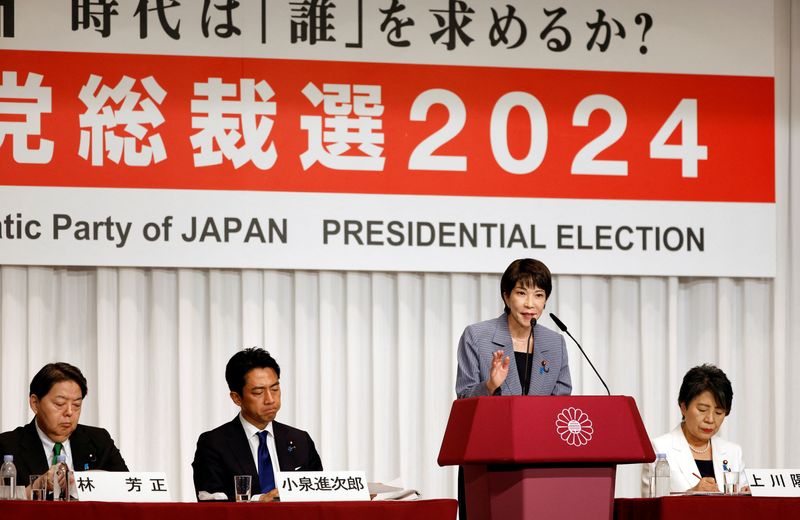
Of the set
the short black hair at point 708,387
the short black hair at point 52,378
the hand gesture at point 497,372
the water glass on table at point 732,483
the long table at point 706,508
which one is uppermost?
the hand gesture at point 497,372

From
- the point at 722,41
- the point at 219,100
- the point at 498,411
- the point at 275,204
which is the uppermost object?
the point at 722,41

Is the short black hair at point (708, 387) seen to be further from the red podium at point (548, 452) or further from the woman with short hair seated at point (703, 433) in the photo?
the red podium at point (548, 452)

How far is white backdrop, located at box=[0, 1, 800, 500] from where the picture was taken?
14.7 ft

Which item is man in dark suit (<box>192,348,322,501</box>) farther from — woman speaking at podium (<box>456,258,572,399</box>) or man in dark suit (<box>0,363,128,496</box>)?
woman speaking at podium (<box>456,258,572,399</box>)

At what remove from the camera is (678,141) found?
4730 millimetres

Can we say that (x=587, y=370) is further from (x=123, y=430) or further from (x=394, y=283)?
(x=123, y=430)

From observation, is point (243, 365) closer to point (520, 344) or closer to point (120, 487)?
point (520, 344)

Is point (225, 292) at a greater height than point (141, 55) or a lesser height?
lesser

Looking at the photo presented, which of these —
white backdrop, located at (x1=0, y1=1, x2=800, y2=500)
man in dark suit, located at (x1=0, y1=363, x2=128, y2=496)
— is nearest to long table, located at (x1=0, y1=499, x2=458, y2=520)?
man in dark suit, located at (x1=0, y1=363, x2=128, y2=496)

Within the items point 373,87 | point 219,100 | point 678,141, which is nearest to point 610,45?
point 678,141

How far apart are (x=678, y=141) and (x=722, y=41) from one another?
0.48 meters

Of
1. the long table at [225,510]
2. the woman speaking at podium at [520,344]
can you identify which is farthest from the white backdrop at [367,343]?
the long table at [225,510]

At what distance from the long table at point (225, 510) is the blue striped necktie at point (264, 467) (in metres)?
1.04

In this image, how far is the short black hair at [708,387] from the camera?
376cm
